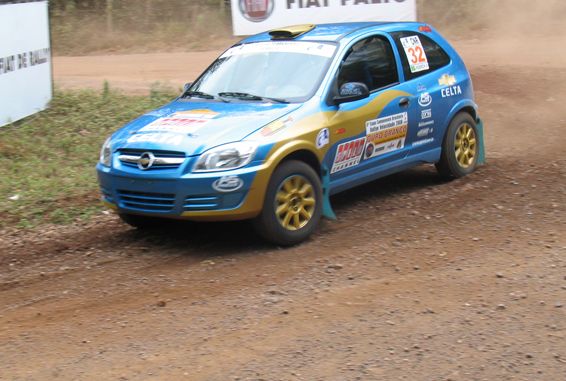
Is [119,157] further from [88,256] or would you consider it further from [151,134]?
[88,256]

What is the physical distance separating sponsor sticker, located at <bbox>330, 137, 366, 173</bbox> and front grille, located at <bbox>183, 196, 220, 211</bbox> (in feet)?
4.29

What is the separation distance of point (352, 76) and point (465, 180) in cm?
201

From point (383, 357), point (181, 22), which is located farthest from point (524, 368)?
point (181, 22)

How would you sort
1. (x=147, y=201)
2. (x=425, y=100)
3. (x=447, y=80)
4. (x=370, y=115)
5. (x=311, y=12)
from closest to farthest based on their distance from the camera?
(x=147, y=201) → (x=370, y=115) → (x=425, y=100) → (x=447, y=80) → (x=311, y=12)

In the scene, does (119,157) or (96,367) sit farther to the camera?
(119,157)

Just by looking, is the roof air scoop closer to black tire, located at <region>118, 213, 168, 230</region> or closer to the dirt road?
the dirt road

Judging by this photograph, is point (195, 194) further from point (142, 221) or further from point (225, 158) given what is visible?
point (142, 221)

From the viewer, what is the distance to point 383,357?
4.74 metres

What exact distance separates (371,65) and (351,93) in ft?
2.54

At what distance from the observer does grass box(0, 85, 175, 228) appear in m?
8.38

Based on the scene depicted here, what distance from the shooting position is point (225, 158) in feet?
21.4

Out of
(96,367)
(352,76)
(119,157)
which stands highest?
(352,76)

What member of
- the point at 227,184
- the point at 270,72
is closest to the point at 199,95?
the point at 270,72

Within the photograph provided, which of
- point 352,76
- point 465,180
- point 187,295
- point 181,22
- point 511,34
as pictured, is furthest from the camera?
point 181,22
